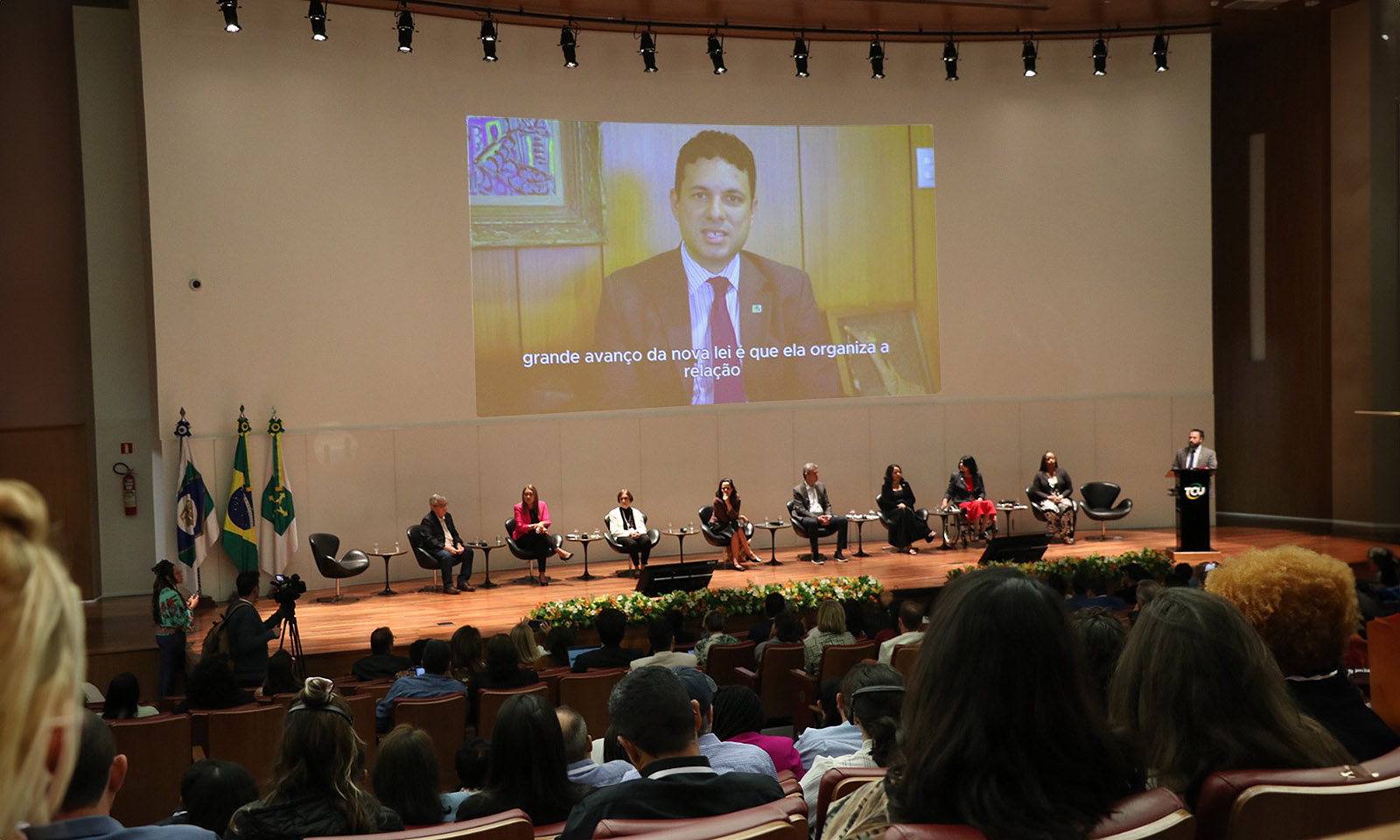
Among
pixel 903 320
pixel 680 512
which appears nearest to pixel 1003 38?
pixel 903 320

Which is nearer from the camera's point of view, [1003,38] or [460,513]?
[460,513]

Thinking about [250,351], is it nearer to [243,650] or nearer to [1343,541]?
[243,650]

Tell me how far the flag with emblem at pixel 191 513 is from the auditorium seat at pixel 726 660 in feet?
19.9

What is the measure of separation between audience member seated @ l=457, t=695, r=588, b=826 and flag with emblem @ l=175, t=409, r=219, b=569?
862 cm

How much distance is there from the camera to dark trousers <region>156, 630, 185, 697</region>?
8.24 meters

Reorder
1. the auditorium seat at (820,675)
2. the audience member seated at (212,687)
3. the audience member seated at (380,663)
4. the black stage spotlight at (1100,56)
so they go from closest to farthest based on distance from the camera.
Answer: the audience member seated at (212,687) < the auditorium seat at (820,675) < the audience member seated at (380,663) < the black stage spotlight at (1100,56)

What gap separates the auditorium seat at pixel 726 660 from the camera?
6816 mm

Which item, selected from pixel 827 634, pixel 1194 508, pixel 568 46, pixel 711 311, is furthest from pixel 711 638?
pixel 568 46

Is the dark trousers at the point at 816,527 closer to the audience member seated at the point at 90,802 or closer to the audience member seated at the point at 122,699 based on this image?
the audience member seated at the point at 122,699

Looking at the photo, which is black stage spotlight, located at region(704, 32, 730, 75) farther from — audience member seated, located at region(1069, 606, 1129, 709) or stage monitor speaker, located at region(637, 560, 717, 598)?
audience member seated, located at region(1069, 606, 1129, 709)

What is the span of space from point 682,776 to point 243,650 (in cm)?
595

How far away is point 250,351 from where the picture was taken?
1130 cm

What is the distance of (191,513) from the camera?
1070cm

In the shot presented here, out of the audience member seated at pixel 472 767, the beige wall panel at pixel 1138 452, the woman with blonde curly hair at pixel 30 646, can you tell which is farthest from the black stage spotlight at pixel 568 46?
the woman with blonde curly hair at pixel 30 646
